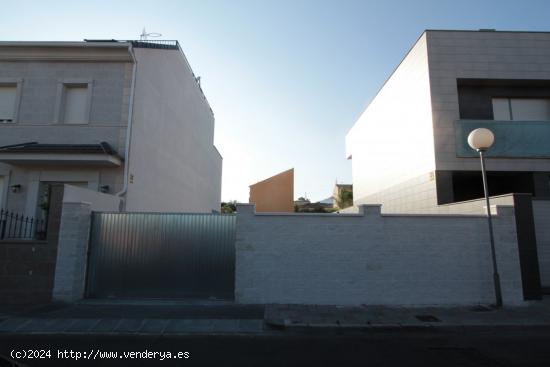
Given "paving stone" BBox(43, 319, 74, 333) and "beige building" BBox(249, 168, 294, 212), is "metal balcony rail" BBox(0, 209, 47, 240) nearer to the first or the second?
"paving stone" BBox(43, 319, 74, 333)

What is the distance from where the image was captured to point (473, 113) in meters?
11.6

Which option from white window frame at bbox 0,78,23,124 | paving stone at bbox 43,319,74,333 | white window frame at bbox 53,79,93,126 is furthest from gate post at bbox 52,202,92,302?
white window frame at bbox 0,78,23,124

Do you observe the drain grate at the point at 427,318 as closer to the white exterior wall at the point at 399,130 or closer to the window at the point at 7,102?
the white exterior wall at the point at 399,130

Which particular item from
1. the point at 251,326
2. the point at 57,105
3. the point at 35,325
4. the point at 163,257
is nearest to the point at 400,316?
the point at 251,326

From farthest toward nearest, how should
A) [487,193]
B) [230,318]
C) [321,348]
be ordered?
[487,193] < [230,318] < [321,348]

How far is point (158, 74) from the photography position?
1308 centimetres

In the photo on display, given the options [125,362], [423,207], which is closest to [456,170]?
[423,207]

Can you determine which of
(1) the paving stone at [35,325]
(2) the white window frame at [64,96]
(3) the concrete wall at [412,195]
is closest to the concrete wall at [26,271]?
(1) the paving stone at [35,325]

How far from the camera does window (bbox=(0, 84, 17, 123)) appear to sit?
36.4ft

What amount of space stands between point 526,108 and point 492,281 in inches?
286

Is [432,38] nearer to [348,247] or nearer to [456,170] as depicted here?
[456,170]

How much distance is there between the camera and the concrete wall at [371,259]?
8.09 meters

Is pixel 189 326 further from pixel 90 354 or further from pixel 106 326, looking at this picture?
pixel 90 354

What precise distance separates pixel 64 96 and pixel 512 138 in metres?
15.0
